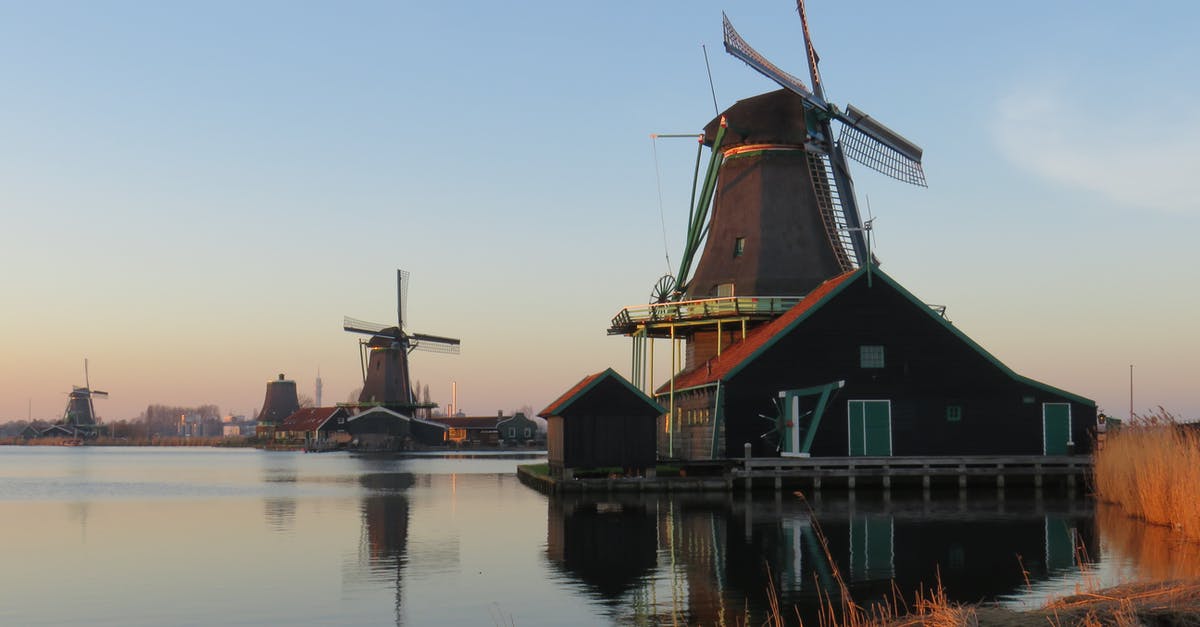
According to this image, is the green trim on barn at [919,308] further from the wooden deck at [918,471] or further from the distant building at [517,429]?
the distant building at [517,429]

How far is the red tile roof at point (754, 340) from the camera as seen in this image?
126 feet

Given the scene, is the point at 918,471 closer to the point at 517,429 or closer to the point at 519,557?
the point at 519,557

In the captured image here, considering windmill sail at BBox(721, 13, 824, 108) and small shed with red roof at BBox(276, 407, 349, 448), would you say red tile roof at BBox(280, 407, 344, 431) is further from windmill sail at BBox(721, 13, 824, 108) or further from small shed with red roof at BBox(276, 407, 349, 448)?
windmill sail at BBox(721, 13, 824, 108)

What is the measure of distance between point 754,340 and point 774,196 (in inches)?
Answer: 301

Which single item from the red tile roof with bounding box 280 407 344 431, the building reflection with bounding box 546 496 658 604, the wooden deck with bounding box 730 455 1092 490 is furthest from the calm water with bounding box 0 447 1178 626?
the red tile roof with bounding box 280 407 344 431

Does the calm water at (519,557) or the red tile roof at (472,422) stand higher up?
the calm water at (519,557)

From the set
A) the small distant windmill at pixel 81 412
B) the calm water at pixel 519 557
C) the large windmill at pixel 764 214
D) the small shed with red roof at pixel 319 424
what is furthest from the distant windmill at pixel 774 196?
the small distant windmill at pixel 81 412

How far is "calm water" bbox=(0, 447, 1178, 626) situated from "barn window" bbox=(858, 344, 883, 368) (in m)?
5.83

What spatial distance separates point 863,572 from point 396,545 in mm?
9611

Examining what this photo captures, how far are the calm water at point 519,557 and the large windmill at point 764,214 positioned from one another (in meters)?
11.8

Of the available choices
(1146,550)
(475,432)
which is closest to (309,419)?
(475,432)

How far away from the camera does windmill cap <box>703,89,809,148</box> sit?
1855 inches

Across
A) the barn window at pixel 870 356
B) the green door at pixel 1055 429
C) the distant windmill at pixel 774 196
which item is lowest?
the green door at pixel 1055 429

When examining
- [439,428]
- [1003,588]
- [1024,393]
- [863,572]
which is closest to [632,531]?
[863,572]
